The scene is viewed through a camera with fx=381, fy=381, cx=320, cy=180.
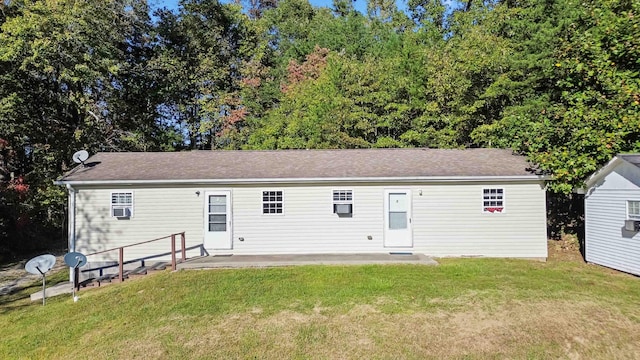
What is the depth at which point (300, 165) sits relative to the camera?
40.1 feet

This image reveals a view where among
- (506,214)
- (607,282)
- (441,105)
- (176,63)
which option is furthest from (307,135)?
(607,282)

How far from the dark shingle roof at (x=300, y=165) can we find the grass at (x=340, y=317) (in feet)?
10.1

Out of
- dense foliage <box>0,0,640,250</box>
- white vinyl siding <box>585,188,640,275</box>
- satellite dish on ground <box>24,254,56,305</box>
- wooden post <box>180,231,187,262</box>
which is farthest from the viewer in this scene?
dense foliage <box>0,0,640,250</box>

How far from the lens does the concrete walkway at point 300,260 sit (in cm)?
998

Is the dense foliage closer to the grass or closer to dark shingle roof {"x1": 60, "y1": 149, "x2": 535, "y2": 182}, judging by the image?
dark shingle roof {"x1": 60, "y1": 149, "x2": 535, "y2": 182}

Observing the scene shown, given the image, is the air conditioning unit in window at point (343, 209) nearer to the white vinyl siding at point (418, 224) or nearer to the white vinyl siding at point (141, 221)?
the white vinyl siding at point (418, 224)

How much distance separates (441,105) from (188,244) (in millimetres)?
13779

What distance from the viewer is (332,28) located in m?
27.2

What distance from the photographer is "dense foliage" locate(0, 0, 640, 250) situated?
11688 millimetres

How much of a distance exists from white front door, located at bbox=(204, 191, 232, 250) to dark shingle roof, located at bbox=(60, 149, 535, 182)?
0.60 meters

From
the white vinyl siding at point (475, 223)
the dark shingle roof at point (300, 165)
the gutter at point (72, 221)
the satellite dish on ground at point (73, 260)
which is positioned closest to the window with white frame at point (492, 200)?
the white vinyl siding at point (475, 223)

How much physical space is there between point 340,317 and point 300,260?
3.60m

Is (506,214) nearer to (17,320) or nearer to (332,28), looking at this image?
(17,320)

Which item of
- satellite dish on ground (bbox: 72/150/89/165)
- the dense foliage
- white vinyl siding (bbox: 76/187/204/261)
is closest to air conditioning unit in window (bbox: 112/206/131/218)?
white vinyl siding (bbox: 76/187/204/261)
